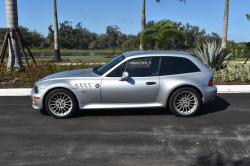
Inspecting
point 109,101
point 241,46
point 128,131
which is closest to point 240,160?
point 128,131

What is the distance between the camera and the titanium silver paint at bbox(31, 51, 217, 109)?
232 inches

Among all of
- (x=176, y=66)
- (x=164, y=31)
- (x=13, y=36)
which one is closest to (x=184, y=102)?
(x=176, y=66)

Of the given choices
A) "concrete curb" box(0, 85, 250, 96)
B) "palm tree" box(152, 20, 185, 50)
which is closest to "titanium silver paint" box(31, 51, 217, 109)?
"concrete curb" box(0, 85, 250, 96)

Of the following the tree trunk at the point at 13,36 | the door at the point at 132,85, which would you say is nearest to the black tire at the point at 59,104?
the door at the point at 132,85

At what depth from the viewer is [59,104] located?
5984 millimetres

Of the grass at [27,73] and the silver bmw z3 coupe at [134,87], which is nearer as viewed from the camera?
the silver bmw z3 coupe at [134,87]

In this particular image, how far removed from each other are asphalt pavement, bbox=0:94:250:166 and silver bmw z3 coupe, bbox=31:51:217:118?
0.36m

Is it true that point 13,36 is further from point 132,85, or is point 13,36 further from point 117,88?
point 132,85

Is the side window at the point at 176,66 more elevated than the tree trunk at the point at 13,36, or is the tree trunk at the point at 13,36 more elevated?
the tree trunk at the point at 13,36

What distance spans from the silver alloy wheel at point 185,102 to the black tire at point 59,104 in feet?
8.15

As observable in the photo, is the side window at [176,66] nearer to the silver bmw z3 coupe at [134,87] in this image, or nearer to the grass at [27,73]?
the silver bmw z3 coupe at [134,87]

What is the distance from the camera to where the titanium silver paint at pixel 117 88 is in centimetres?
589

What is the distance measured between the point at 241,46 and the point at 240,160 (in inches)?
981

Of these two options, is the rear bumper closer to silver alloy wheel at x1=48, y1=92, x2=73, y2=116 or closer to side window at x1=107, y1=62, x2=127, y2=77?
side window at x1=107, y1=62, x2=127, y2=77
